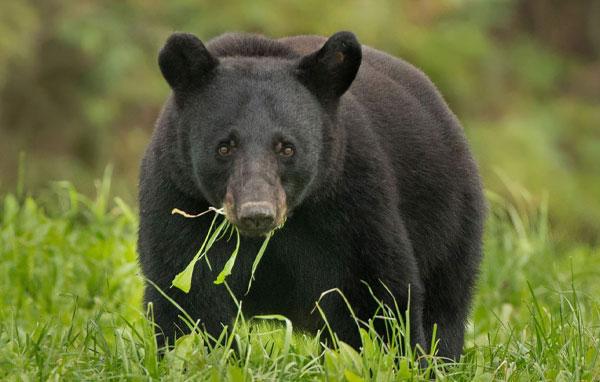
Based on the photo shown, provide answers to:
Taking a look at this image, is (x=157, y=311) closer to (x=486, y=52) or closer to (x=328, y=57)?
(x=328, y=57)

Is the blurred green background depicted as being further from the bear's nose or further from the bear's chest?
the bear's nose

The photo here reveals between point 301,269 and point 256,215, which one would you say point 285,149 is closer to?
point 256,215

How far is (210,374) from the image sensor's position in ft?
13.2

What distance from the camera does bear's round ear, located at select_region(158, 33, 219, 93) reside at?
15.3ft

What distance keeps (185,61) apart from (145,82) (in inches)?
279

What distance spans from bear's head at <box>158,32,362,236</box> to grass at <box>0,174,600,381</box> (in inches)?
20.5

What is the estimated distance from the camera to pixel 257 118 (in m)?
4.53

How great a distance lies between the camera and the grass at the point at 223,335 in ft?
13.6

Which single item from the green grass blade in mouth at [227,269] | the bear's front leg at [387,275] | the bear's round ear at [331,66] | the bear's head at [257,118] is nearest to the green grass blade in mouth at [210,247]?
the green grass blade in mouth at [227,269]

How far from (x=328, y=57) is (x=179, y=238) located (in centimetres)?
92

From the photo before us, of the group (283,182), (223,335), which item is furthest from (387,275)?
(223,335)

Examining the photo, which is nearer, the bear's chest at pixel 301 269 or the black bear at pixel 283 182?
the black bear at pixel 283 182

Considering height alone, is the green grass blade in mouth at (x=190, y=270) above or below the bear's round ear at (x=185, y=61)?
below

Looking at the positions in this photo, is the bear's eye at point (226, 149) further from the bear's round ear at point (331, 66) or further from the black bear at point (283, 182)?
the bear's round ear at point (331, 66)
